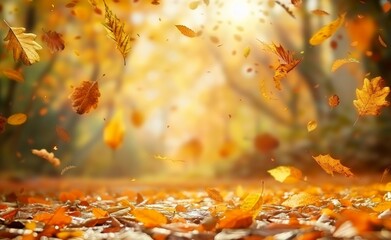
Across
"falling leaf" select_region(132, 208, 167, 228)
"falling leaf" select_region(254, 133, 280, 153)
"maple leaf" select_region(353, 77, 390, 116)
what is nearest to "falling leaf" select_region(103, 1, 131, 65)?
"falling leaf" select_region(132, 208, 167, 228)

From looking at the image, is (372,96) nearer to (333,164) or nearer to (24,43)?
(333,164)

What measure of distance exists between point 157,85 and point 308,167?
→ 31.9 feet

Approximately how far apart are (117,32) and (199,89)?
1853 centimetres

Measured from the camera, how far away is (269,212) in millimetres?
2520

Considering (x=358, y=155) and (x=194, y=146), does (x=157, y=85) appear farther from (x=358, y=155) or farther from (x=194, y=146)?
(x=358, y=155)

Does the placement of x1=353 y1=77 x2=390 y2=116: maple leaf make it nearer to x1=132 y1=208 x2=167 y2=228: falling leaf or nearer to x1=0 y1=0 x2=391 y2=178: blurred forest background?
x1=0 y1=0 x2=391 y2=178: blurred forest background

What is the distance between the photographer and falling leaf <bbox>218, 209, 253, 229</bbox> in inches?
82.9

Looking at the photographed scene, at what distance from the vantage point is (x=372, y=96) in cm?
284

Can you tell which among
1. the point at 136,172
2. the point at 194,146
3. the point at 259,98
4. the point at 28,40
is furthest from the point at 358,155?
the point at 194,146

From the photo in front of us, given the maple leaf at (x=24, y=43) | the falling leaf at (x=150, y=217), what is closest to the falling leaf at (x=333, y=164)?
the falling leaf at (x=150, y=217)

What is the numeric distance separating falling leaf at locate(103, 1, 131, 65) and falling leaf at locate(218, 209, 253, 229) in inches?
44.0

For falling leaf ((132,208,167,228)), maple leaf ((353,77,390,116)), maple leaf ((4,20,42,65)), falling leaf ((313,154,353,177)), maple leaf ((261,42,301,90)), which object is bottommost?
falling leaf ((132,208,167,228))

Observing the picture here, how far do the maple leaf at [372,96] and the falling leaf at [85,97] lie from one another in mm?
1591

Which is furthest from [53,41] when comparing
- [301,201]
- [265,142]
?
[265,142]
